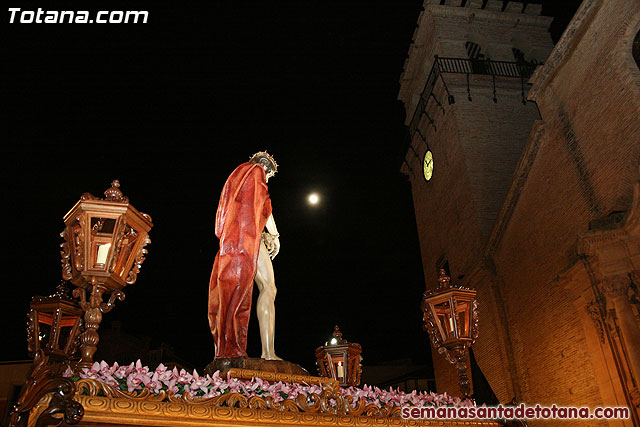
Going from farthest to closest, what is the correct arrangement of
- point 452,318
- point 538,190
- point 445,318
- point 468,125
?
point 468,125 < point 538,190 < point 445,318 < point 452,318

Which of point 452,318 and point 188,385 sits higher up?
point 452,318

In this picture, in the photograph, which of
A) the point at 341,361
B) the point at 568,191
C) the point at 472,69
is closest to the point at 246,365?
the point at 341,361

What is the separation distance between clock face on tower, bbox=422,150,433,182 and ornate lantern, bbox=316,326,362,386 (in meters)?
13.1

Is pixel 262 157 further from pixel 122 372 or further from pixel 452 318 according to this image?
pixel 122 372

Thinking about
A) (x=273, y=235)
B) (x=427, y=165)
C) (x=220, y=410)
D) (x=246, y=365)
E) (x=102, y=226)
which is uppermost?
(x=427, y=165)

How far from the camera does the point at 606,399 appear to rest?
10.1m

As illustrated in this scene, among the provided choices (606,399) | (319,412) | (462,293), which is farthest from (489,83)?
(319,412)

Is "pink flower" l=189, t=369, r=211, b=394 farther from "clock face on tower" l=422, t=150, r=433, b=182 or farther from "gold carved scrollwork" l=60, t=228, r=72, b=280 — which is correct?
"clock face on tower" l=422, t=150, r=433, b=182

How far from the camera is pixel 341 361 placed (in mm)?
9094

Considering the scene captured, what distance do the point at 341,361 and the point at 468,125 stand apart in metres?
12.0

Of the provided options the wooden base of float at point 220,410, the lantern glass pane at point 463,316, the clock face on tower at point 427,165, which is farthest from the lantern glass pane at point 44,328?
the clock face on tower at point 427,165

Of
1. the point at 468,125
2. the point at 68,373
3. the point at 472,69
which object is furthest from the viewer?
the point at 472,69

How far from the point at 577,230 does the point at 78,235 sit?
1112 centimetres

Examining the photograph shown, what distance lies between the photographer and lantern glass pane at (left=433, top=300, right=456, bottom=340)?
656cm
